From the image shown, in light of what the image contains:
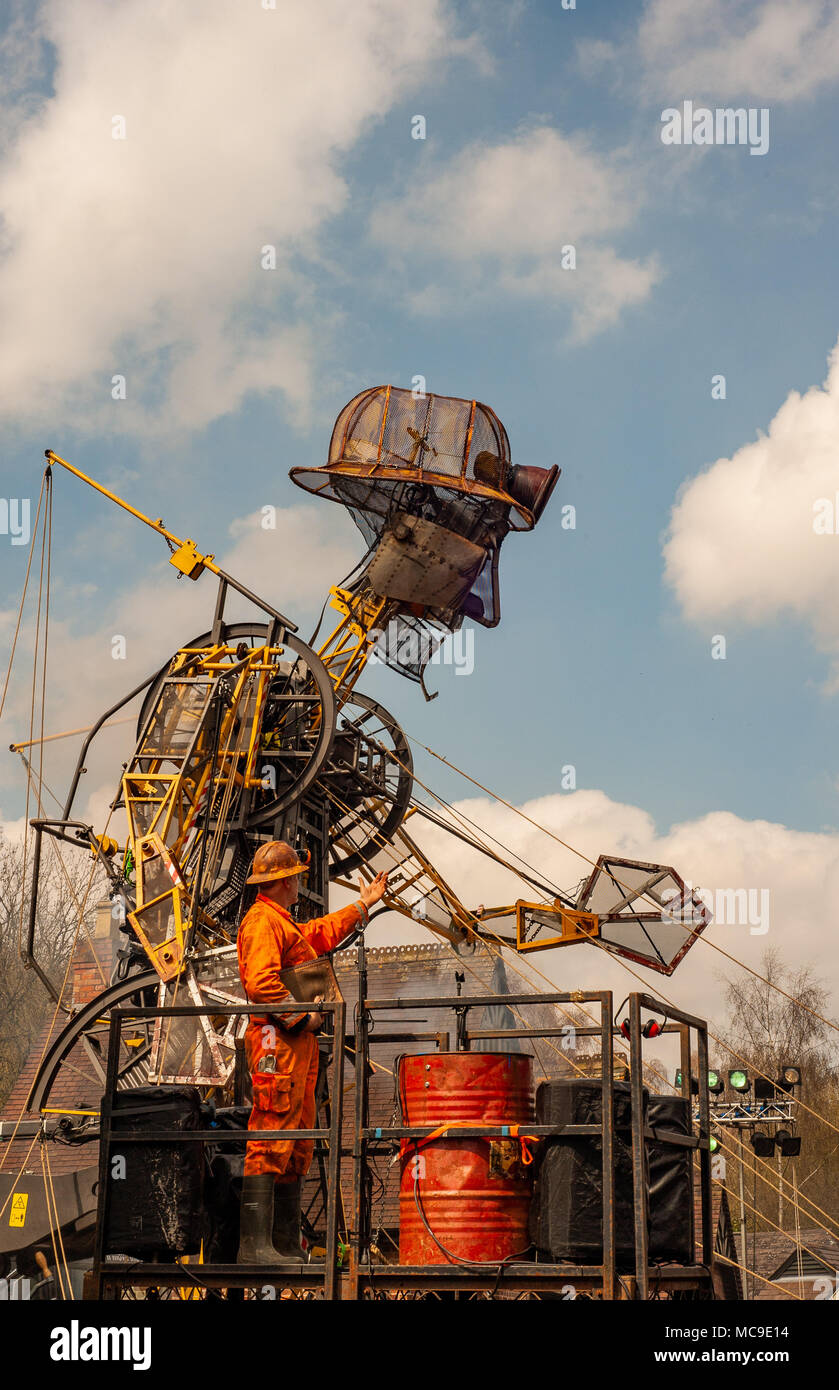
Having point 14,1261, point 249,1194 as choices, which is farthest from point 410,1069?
point 14,1261

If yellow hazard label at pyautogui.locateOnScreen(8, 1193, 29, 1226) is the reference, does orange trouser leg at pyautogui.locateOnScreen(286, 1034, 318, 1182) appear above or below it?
above

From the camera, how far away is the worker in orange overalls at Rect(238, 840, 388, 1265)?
23.4 ft

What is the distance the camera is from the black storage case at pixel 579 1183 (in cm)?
658

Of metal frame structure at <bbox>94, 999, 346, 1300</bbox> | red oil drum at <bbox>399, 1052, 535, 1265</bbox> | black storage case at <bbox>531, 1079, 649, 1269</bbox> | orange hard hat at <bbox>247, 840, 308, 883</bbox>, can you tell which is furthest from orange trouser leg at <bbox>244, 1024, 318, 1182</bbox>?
black storage case at <bbox>531, 1079, 649, 1269</bbox>

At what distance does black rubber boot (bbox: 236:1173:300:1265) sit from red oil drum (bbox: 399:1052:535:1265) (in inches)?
27.4

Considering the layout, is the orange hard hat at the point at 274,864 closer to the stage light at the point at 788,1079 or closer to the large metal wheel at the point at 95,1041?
the large metal wheel at the point at 95,1041

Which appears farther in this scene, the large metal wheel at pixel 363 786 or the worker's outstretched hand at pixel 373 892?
the large metal wheel at pixel 363 786

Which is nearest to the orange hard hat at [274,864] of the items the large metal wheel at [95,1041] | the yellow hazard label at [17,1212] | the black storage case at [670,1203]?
the black storage case at [670,1203]

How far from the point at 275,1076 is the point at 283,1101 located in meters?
0.15

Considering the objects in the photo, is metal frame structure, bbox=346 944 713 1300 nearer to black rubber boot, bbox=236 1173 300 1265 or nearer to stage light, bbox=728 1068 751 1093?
black rubber boot, bbox=236 1173 300 1265

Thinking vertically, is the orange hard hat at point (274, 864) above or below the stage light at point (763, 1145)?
above

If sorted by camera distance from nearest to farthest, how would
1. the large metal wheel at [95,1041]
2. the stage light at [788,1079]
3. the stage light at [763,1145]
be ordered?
the large metal wheel at [95,1041]
the stage light at [788,1079]
the stage light at [763,1145]
